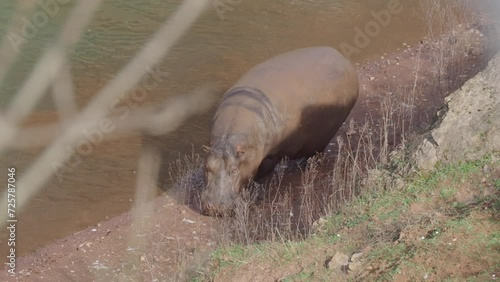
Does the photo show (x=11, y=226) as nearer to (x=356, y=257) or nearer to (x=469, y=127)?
(x=356, y=257)

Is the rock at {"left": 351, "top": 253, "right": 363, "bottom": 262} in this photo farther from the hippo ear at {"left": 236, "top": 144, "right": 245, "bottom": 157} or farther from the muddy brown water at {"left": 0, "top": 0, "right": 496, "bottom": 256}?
the muddy brown water at {"left": 0, "top": 0, "right": 496, "bottom": 256}

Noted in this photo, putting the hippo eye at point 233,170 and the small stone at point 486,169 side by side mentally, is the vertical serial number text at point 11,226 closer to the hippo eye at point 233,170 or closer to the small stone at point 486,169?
the hippo eye at point 233,170

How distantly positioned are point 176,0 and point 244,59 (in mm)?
3586

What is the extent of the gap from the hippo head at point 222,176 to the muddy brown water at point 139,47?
4.50ft

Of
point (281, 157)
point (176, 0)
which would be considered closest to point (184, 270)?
point (281, 157)

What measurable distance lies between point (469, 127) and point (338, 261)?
2.14 m

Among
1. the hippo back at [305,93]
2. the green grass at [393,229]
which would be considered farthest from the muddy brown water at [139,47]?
the green grass at [393,229]

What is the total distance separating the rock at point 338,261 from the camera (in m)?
5.93

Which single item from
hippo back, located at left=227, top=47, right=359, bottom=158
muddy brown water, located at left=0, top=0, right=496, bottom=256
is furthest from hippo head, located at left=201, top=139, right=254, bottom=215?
muddy brown water, located at left=0, top=0, right=496, bottom=256

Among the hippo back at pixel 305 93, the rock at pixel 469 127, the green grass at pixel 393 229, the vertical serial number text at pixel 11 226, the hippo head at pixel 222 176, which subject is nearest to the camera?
the green grass at pixel 393 229

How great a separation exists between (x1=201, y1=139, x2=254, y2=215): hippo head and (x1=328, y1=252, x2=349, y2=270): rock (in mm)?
3499

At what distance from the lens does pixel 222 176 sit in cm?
953

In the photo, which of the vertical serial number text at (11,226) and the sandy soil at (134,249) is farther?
the vertical serial number text at (11,226)

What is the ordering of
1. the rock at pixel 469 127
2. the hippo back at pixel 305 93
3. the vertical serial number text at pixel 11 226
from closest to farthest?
the rock at pixel 469 127 → the vertical serial number text at pixel 11 226 → the hippo back at pixel 305 93
